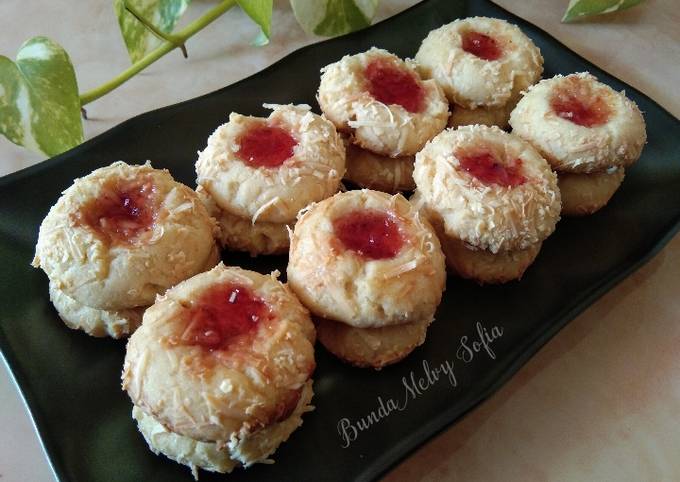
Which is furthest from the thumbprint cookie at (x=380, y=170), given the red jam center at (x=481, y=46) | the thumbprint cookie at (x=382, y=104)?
the red jam center at (x=481, y=46)

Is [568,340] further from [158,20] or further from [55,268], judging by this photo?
[158,20]

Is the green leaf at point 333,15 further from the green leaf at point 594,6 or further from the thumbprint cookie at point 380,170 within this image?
the green leaf at point 594,6

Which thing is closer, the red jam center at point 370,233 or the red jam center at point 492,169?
the red jam center at point 370,233

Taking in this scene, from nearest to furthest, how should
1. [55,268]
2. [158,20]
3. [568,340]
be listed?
→ 1. [55,268]
2. [568,340]
3. [158,20]

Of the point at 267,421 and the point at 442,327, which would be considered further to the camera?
the point at 442,327

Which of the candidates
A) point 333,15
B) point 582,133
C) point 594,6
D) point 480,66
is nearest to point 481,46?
point 480,66

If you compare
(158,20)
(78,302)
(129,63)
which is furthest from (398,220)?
(129,63)

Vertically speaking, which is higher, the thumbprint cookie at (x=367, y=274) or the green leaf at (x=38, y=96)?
the green leaf at (x=38, y=96)
